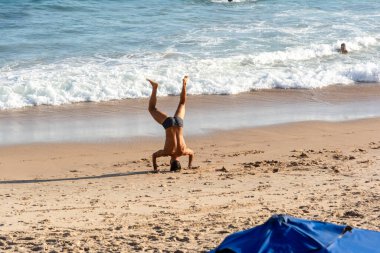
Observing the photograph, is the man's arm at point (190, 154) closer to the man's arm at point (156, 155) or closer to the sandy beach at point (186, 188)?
the sandy beach at point (186, 188)

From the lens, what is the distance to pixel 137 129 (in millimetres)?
13773

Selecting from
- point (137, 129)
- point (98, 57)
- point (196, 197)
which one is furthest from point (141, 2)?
point (196, 197)

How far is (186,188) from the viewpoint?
10.3 m

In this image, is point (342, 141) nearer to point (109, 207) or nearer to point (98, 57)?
point (109, 207)

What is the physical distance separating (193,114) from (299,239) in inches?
338

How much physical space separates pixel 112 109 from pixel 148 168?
3.85 metres

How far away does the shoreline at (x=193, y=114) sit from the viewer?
533 inches

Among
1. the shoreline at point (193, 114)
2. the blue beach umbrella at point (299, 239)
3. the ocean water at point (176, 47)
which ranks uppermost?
the blue beach umbrella at point (299, 239)

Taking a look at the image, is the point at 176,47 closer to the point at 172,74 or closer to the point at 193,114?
the point at 172,74

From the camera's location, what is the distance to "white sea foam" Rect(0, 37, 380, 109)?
16.3 m

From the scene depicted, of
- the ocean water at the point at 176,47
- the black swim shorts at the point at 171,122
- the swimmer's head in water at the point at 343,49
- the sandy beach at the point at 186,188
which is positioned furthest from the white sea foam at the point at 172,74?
the black swim shorts at the point at 171,122

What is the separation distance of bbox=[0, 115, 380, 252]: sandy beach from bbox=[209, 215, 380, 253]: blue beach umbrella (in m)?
1.51

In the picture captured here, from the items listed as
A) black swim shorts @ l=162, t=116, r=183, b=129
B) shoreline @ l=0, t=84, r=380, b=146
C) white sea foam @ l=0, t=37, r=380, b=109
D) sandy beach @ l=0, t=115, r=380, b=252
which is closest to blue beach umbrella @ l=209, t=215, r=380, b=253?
sandy beach @ l=0, t=115, r=380, b=252

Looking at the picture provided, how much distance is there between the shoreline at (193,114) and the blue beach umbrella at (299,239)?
6.94 meters
